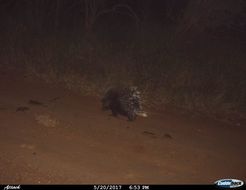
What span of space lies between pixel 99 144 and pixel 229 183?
2076 mm

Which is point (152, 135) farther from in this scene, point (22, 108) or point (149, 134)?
point (22, 108)

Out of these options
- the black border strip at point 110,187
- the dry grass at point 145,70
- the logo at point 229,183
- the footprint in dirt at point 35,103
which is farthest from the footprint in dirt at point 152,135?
the footprint in dirt at point 35,103

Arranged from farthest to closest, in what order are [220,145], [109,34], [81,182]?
[109,34], [220,145], [81,182]

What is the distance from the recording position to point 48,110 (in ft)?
25.2

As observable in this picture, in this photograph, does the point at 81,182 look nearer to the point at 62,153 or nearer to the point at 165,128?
the point at 62,153

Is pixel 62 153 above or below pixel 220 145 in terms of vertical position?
below

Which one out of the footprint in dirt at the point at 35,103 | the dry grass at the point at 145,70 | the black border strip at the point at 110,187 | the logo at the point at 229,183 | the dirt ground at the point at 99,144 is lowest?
the black border strip at the point at 110,187

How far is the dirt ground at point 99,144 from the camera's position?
541 cm

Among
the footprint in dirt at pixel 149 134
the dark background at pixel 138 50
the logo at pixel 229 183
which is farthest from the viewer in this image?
the dark background at pixel 138 50

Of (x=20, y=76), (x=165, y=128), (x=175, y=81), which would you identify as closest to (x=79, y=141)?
(x=165, y=128)

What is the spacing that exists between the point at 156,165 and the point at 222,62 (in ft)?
23.8

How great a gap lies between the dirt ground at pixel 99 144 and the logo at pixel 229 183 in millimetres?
144

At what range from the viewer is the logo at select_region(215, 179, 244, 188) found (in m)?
5.55

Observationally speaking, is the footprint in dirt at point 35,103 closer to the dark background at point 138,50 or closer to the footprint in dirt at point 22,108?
the footprint in dirt at point 22,108
